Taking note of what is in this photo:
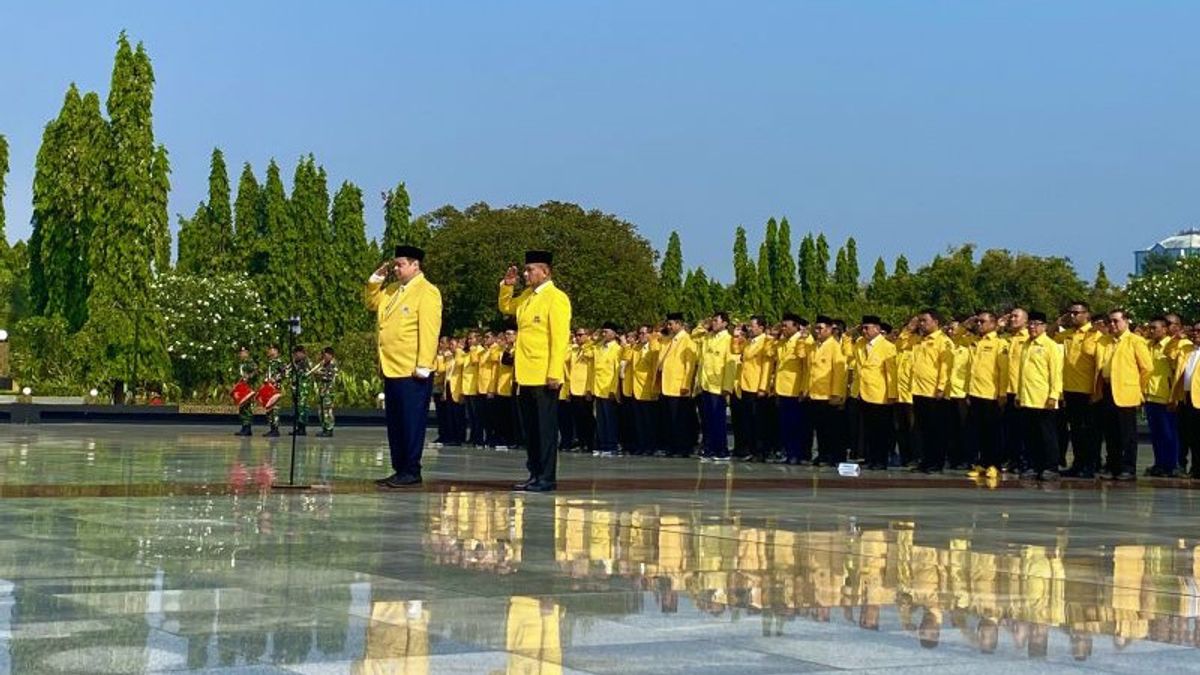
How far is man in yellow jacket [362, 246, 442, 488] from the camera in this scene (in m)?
15.5

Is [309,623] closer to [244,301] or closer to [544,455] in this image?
[544,455]

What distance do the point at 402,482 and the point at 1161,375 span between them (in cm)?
1111

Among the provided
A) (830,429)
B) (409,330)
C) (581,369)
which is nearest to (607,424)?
(581,369)

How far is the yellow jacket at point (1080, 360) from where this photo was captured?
21612 mm

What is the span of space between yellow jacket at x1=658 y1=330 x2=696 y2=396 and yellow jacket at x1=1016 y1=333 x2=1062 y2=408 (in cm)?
627

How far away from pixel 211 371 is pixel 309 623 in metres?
56.4

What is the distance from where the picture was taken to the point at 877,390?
76.0 ft

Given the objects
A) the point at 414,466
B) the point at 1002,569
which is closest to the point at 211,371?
the point at 414,466

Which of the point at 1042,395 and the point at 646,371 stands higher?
the point at 646,371

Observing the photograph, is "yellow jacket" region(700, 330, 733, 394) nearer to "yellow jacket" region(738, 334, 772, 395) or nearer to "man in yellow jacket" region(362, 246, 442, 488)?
"yellow jacket" region(738, 334, 772, 395)

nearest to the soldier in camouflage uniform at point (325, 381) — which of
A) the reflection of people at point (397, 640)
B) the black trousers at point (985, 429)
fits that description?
the black trousers at point (985, 429)

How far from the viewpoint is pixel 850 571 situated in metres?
9.27

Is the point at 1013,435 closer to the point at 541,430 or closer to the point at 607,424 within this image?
the point at 607,424

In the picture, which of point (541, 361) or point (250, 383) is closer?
point (541, 361)
